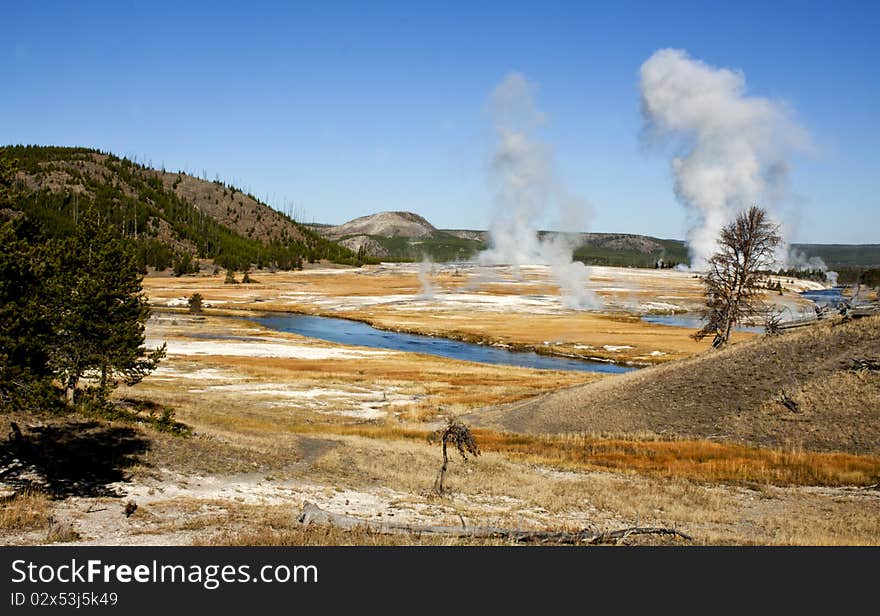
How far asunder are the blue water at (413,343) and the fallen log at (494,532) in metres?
53.7

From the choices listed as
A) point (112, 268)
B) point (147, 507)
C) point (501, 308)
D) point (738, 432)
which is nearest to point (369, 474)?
point (147, 507)

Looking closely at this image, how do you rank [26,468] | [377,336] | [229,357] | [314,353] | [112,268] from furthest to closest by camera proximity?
1. [377,336]
2. [314,353]
3. [229,357]
4. [112,268]
5. [26,468]

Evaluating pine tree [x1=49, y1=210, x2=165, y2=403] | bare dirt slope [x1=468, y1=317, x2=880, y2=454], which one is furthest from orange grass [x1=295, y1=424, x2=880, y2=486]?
pine tree [x1=49, y1=210, x2=165, y2=403]

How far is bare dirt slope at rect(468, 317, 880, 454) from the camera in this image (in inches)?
1129

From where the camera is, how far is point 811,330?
35.5m

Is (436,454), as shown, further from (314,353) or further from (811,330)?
(314,353)

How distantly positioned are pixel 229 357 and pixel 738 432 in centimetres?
4794

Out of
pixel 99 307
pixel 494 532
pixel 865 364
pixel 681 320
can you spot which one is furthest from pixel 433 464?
pixel 681 320

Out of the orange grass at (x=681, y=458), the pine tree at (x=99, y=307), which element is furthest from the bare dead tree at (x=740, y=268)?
the pine tree at (x=99, y=307)

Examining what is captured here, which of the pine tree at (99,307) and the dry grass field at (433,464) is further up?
the pine tree at (99,307)

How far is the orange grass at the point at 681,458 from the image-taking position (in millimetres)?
24031

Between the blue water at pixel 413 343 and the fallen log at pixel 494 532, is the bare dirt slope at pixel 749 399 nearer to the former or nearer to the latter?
the fallen log at pixel 494 532

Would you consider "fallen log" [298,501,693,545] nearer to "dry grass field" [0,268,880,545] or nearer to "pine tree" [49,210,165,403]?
"dry grass field" [0,268,880,545]

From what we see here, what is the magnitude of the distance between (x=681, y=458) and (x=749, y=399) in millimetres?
6925
